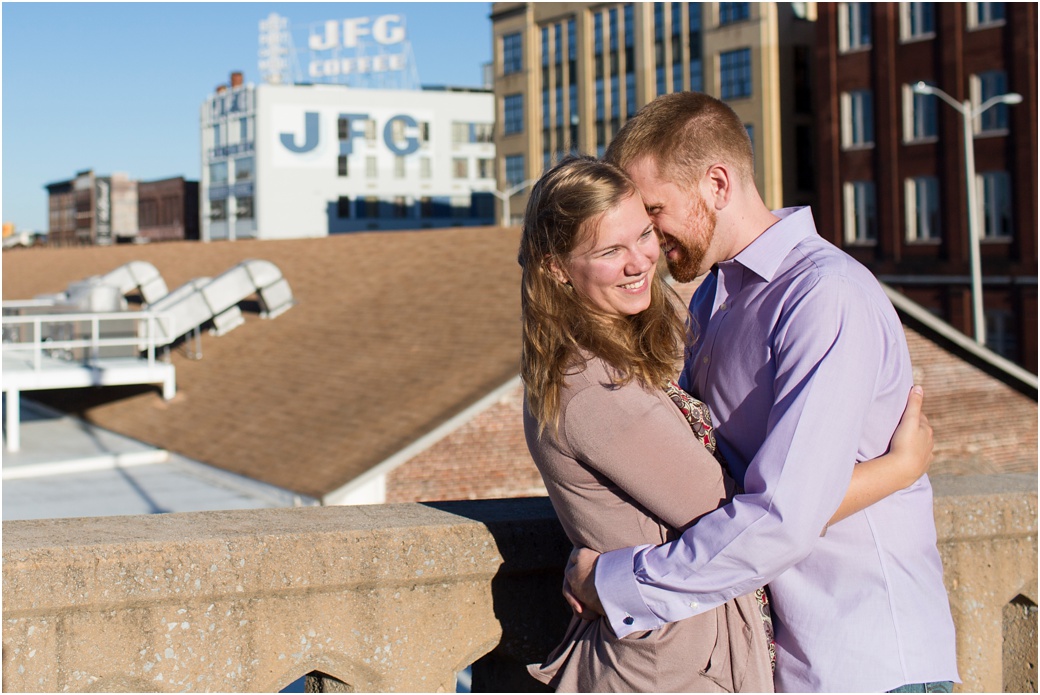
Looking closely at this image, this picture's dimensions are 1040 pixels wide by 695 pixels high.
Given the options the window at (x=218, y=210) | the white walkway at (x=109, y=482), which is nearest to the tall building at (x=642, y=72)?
the white walkway at (x=109, y=482)

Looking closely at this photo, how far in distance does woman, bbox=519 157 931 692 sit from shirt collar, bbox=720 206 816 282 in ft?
0.71

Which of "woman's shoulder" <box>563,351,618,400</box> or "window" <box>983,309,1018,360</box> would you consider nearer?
"woman's shoulder" <box>563,351,618,400</box>

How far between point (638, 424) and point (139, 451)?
21600mm

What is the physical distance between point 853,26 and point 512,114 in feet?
91.8

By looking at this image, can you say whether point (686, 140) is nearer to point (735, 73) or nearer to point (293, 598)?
point (293, 598)

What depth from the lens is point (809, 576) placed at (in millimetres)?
2350

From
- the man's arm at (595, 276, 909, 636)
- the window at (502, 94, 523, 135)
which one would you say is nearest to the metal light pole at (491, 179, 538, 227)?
the window at (502, 94, 523, 135)

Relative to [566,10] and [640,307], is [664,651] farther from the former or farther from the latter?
[566,10]

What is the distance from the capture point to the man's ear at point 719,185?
2.56 metres

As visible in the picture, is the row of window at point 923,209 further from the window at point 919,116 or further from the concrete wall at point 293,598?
the concrete wall at point 293,598

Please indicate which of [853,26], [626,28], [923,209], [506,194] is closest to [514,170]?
[506,194]

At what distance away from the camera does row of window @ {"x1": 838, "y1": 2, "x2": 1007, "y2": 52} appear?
4034 centimetres

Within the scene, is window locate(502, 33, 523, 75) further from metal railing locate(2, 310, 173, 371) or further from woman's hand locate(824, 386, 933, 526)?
woman's hand locate(824, 386, 933, 526)

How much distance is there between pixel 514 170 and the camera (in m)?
70.7
